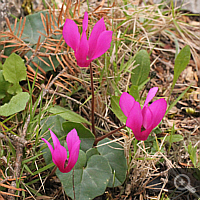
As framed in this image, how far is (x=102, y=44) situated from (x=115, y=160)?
528 millimetres

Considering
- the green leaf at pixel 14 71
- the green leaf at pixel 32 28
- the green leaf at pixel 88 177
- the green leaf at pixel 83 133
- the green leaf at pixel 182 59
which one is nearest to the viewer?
the green leaf at pixel 88 177

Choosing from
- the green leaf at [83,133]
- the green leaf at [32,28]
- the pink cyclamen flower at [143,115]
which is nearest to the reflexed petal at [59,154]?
the pink cyclamen flower at [143,115]

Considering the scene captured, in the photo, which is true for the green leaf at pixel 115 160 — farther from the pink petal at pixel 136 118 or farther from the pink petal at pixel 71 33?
the pink petal at pixel 71 33

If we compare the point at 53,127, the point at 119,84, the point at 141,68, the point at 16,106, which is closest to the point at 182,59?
the point at 141,68

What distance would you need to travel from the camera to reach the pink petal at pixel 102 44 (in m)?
0.80

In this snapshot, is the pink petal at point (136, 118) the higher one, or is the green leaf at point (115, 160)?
the pink petal at point (136, 118)

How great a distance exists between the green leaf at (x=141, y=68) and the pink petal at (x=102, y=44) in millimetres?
592

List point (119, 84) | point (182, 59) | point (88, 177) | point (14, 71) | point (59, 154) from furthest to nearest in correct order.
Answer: point (119, 84) → point (182, 59) → point (14, 71) → point (88, 177) → point (59, 154)

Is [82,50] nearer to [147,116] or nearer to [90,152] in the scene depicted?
[147,116]

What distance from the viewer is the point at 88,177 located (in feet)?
3.32

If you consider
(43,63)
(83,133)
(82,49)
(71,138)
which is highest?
(82,49)


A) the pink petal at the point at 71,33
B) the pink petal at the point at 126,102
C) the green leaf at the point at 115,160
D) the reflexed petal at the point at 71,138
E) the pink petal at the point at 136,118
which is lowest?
the green leaf at the point at 115,160

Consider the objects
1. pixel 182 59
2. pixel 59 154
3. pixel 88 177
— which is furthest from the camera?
pixel 182 59

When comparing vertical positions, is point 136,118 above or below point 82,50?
Answer: below
